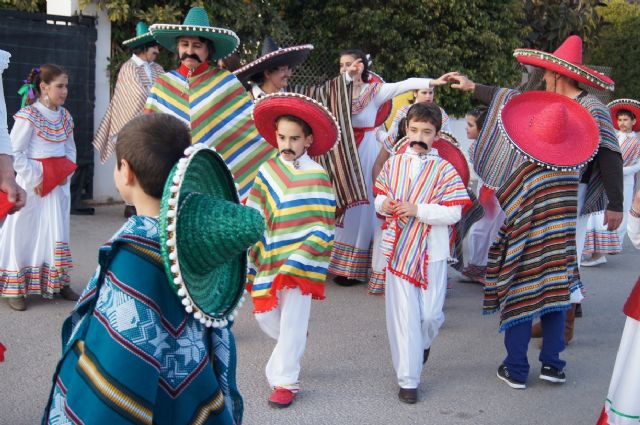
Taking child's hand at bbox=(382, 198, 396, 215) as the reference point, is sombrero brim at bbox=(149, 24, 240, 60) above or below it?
above

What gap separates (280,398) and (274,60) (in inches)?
110

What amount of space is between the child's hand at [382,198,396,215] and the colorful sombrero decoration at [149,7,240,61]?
5.31ft

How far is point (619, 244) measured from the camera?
8.70 metres

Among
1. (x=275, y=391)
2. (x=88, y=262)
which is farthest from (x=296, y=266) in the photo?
(x=88, y=262)

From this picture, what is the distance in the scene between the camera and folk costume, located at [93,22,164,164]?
8945mm

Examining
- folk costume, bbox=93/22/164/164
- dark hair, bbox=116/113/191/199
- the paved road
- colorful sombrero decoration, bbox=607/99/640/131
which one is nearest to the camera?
dark hair, bbox=116/113/191/199

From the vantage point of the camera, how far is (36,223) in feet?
19.3

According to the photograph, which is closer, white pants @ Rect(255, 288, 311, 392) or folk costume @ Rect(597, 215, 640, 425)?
folk costume @ Rect(597, 215, 640, 425)

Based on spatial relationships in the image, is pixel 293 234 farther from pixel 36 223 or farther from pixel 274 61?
pixel 36 223

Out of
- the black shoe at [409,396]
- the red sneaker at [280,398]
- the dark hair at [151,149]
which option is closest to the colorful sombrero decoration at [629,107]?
the black shoe at [409,396]

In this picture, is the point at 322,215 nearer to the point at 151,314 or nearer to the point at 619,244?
the point at 151,314

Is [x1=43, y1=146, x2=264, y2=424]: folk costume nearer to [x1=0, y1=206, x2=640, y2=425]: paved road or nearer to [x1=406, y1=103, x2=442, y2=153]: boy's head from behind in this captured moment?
[x1=0, y1=206, x2=640, y2=425]: paved road

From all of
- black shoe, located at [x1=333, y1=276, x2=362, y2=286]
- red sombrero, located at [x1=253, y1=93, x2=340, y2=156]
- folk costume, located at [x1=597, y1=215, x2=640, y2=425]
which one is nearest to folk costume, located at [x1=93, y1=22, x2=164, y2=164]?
black shoe, located at [x1=333, y1=276, x2=362, y2=286]

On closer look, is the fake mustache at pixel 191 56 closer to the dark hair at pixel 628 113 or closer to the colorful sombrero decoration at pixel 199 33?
the colorful sombrero decoration at pixel 199 33
